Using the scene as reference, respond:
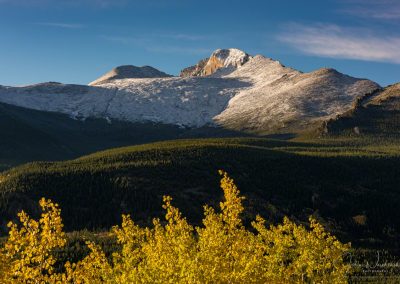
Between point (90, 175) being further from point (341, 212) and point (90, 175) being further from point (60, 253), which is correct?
point (341, 212)

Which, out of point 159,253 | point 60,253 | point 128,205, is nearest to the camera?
point 159,253

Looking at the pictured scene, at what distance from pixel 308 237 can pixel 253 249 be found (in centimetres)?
535

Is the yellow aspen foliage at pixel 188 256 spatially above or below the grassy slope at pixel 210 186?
above

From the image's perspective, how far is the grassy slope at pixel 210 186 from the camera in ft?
445

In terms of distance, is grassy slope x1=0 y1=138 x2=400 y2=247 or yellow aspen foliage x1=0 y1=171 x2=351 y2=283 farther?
grassy slope x1=0 y1=138 x2=400 y2=247

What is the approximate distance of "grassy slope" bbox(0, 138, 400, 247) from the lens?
13550 centimetres

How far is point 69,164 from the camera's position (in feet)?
574

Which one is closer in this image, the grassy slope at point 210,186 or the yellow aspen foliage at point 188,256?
the yellow aspen foliage at point 188,256

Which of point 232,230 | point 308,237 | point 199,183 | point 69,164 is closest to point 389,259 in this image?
point 199,183

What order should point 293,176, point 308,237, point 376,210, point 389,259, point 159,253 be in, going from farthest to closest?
point 293,176 → point 376,210 → point 389,259 → point 308,237 → point 159,253

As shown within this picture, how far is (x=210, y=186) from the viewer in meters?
156

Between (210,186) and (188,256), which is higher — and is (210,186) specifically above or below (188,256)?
below

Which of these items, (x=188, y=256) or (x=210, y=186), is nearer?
(x=188, y=256)

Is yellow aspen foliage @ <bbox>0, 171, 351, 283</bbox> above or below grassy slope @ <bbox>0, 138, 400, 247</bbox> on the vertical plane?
above
